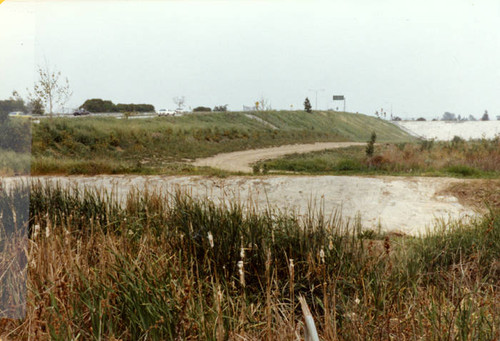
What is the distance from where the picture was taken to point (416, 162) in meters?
13.0

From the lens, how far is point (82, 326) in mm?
3113

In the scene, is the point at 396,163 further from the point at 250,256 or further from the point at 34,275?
the point at 34,275

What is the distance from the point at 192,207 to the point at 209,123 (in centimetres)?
2002

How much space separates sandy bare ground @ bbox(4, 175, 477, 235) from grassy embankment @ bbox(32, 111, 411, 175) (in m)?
2.13

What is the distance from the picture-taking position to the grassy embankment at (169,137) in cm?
1226

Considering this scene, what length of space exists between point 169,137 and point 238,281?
15841 millimetres

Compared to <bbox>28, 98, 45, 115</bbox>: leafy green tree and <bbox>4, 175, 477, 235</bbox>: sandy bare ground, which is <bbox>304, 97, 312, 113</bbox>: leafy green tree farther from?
<bbox>4, 175, 477, 235</bbox>: sandy bare ground

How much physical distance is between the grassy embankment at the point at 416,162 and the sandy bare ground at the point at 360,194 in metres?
2.22

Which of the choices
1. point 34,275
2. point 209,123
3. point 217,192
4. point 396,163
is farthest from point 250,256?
point 209,123

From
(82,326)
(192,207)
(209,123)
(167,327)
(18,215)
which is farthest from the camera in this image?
(209,123)

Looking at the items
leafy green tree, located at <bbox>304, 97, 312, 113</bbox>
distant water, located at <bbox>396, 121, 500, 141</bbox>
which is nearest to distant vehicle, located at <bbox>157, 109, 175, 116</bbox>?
leafy green tree, located at <bbox>304, 97, 312, 113</bbox>

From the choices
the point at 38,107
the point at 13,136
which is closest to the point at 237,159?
the point at 38,107

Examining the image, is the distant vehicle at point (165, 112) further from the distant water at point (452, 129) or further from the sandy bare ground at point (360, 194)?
the sandy bare ground at point (360, 194)

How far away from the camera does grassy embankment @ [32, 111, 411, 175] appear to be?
12.3 metres
